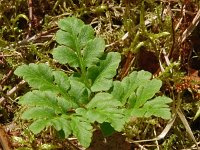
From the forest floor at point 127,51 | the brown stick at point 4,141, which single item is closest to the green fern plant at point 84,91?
the forest floor at point 127,51

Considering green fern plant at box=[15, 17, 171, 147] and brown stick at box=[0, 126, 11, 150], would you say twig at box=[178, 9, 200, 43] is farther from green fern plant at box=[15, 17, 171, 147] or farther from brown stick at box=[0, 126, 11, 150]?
brown stick at box=[0, 126, 11, 150]

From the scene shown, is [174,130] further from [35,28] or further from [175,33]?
[35,28]

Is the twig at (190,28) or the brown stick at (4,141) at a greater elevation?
the twig at (190,28)

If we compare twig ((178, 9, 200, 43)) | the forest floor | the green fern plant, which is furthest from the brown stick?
twig ((178, 9, 200, 43))

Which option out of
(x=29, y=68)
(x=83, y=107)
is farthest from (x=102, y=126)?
(x=29, y=68)

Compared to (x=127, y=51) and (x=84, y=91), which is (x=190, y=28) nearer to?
(x=127, y=51)

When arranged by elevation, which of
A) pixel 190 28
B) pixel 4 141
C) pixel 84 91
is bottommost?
pixel 4 141

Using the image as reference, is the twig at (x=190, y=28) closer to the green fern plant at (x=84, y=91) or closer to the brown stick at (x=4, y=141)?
the green fern plant at (x=84, y=91)

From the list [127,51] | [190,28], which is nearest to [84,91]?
[127,51]

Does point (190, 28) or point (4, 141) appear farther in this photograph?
point (190, 28)
